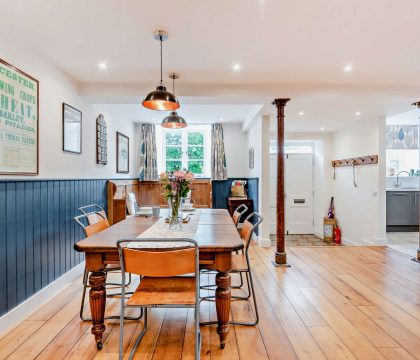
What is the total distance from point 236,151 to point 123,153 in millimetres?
2513

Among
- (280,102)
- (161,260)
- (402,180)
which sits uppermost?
(280,102)

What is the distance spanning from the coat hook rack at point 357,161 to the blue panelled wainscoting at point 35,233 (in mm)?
4627

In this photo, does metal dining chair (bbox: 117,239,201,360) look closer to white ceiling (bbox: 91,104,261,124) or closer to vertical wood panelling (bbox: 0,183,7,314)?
vertical wood panelling (bbox: 0,183,7,314)

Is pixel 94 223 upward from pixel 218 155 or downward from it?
downward

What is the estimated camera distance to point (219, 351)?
6.18 ft

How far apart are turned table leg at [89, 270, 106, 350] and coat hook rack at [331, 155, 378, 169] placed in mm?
4700

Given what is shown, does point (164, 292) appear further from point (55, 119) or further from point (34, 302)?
point (55, 119)

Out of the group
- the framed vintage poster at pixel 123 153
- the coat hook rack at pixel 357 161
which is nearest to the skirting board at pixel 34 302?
the framed vintage poster at pixel 123 153

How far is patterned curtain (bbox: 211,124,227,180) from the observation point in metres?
6.14

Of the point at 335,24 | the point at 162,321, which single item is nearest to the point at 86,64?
the point at 335,24

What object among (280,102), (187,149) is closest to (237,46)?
(280,102)

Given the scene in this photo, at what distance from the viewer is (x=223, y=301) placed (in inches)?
74.5

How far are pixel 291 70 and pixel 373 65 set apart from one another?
2.74 ft

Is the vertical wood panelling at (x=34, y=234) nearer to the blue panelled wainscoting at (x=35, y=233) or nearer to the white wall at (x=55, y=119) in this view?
the blue panelled wainscoting at (x=35, y=233)
